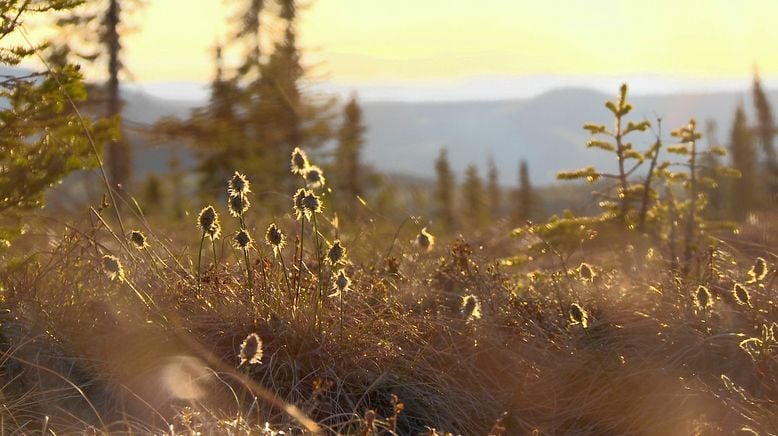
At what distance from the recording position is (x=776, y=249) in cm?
657

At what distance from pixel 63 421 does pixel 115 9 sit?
26.1m

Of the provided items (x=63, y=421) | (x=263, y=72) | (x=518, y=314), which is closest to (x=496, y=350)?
(x=518, y=314)

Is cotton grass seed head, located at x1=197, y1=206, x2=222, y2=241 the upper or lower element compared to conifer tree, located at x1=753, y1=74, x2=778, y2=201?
upper

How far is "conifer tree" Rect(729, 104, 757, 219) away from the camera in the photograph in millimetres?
72688

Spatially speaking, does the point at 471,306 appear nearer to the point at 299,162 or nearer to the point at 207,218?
the point at 299,162

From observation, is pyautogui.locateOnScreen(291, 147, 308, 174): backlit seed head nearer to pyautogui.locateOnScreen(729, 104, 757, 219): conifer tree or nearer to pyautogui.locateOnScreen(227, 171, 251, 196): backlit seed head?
pyautogui.locateOnScreen(227, 171, 251, 196): backlit seed head

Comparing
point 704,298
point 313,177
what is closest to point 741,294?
point 704,298

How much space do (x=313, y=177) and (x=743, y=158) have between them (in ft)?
262

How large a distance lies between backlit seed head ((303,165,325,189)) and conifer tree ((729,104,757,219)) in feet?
226

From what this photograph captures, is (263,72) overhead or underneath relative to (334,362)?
underneath

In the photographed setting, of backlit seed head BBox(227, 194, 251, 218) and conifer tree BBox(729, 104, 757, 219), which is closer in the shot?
backlit seed head BBox(227, 194, 251, 218)

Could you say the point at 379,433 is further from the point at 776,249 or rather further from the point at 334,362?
the point at 776,249

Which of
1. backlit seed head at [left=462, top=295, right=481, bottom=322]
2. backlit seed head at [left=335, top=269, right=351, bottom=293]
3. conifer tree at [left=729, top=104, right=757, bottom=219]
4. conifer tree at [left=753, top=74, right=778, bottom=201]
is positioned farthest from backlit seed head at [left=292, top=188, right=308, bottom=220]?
conifer tree at [left=753, top=74, right=778, bottom=201]

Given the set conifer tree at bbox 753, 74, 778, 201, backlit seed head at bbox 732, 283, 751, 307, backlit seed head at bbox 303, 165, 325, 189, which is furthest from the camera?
conifer tree at bbox 753, 74, 778, 201
